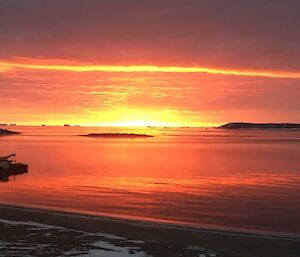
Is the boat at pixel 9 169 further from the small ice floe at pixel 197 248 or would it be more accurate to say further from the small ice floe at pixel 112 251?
the small ice floe at pixel 197 248

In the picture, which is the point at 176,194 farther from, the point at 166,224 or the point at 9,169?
the point at 9,169

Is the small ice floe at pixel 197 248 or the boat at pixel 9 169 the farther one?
the boat at pixel 9 169

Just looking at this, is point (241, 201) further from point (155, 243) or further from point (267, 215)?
point (155, 243)

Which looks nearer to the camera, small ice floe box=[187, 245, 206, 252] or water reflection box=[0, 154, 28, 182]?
small ice floe box=[187, 245, 206, 252]

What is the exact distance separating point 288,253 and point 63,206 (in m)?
14.3

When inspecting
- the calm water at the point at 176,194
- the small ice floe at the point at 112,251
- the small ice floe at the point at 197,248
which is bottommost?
the small ice floe at the point at 197,248

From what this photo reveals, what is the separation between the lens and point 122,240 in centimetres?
1670

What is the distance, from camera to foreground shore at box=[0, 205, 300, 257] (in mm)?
14789

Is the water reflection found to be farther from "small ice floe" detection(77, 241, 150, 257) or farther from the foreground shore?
"small ice floe" detection(77, 241, 150, 257)

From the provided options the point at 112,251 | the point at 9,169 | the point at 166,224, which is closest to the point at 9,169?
the point at 9,169

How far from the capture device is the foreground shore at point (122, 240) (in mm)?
14789

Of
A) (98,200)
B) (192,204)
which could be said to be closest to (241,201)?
(192,204)

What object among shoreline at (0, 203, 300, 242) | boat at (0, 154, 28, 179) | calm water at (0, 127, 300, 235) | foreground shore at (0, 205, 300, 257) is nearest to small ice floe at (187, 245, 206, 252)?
foreground shore at (0, 205, 300, 257)

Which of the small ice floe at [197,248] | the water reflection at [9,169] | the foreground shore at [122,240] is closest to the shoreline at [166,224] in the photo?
the foreground shore at [122,240]
